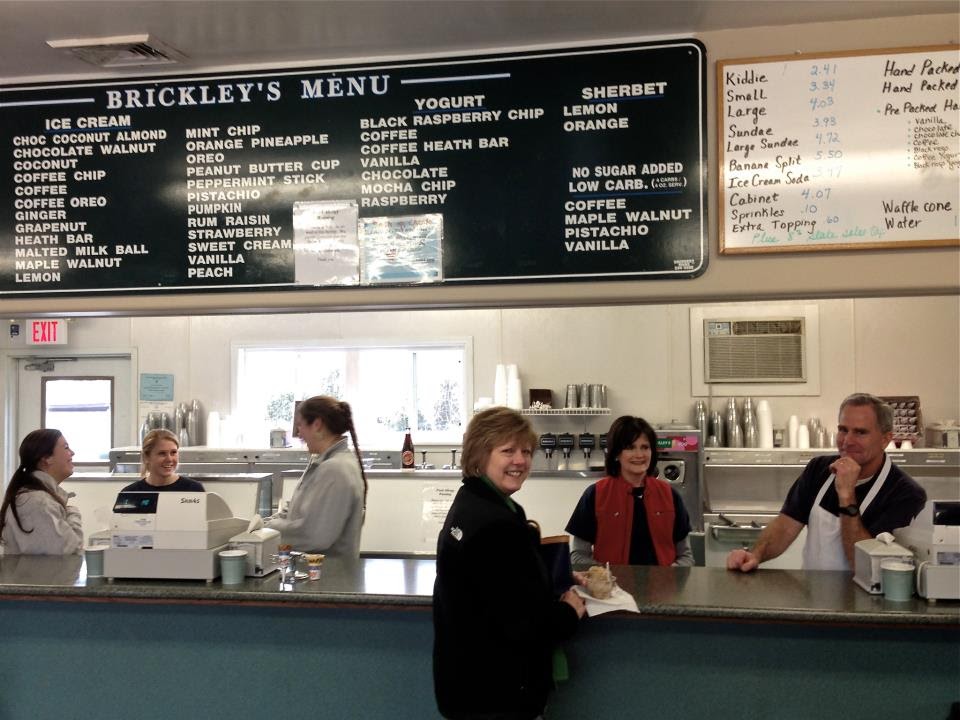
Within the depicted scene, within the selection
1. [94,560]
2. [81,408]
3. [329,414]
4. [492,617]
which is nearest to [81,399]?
[81,408]

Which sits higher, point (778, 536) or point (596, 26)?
point (596, 26)

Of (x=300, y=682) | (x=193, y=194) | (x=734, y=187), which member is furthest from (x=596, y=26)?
(x=300, y=682)

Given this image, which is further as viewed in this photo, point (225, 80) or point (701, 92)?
point (225, 80)

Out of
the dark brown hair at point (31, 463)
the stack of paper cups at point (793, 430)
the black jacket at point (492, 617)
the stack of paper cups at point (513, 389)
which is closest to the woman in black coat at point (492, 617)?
the black jacket at point (492, 617)

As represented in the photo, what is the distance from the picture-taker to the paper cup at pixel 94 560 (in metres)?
2.65

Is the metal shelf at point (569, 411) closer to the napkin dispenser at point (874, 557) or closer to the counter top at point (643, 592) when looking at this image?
the counter top at point (643, 592)

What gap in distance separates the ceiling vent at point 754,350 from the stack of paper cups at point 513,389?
1.64 m

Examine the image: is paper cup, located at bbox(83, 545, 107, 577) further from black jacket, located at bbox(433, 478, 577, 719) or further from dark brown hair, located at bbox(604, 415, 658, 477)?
dark brown hair, located at bbox(604, 415, 658, 477)

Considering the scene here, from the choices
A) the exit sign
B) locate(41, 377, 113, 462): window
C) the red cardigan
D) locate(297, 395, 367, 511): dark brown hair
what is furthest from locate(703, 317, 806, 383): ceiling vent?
the exit sign

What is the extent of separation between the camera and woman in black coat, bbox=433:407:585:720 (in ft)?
6.18

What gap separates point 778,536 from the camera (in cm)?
297

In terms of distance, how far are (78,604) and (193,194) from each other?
141cm

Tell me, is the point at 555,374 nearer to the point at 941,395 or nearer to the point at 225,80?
the point at 941,395

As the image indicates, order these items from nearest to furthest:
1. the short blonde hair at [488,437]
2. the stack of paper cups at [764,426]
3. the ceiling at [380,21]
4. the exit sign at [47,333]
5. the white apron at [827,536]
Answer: the short blonde hair at [488,437], the ceiling at [380,21], the white apron at [827,536], the stack of paper cups at [764,426], the exit sign at [47,333]
